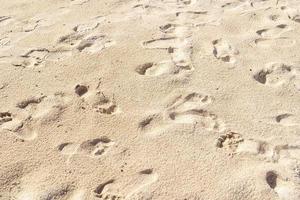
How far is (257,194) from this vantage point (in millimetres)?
2150

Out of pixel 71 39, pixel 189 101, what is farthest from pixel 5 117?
pixel 189 101

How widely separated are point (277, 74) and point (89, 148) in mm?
1230

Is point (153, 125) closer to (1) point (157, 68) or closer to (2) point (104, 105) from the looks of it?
(2) point (104, 105)

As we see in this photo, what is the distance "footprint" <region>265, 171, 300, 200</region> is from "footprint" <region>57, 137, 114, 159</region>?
0.78m

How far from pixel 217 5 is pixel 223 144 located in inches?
63.7

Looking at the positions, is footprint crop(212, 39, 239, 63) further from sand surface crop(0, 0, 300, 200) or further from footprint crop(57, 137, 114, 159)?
footprint crop(57, 137, 114, 159)

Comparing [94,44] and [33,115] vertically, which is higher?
[94,44]

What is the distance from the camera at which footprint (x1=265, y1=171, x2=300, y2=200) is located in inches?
84.6

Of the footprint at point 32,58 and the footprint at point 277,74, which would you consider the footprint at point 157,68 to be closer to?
the footprint at point 277,74

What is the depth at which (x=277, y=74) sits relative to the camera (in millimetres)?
2924

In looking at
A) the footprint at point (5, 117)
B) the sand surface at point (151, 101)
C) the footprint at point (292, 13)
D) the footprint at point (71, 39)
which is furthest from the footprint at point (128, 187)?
the footprint at point (292, 13)

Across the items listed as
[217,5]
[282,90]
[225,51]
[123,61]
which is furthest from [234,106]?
[217,5]

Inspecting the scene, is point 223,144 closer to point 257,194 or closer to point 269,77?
point 257,194

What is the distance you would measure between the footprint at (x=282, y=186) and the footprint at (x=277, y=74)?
2.47 feet
